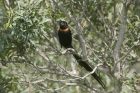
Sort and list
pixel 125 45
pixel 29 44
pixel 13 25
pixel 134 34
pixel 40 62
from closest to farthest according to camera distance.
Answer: pixel 13 25 < pixel 29 44 < pixel 134 34 < pixel 125 45 < pixel 40 62

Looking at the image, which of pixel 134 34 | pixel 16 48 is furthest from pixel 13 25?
pixel 134 34

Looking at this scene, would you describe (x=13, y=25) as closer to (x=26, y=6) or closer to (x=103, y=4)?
(x=26, y=6)

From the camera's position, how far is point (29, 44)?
14.9ft

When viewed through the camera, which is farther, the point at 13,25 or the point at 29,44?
the point at 29,44

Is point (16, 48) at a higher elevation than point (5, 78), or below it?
higher

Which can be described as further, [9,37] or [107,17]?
[107,17]

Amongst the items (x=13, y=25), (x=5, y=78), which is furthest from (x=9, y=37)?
Answer: (x=5, y=78)

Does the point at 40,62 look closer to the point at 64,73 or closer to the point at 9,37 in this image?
the point at 64,73

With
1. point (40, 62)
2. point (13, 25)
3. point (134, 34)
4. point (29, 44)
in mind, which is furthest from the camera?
point (40, 62)

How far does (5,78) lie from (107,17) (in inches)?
89.3

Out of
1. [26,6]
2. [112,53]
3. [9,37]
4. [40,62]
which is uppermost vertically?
[26,6]

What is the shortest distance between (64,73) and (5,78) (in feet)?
2.89

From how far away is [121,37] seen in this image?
4398 mm

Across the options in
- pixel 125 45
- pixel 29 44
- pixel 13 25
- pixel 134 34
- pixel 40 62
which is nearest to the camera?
pixel 13 25
